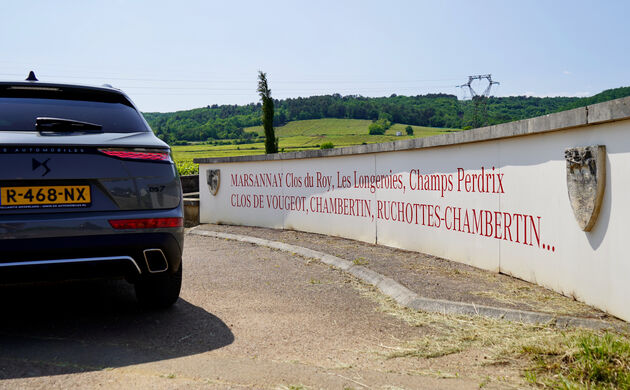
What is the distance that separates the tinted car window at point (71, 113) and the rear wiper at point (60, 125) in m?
0.07

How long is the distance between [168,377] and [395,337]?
1698 millimetres

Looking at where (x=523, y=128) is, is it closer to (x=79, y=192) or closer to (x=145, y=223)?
(x=145, y=223)

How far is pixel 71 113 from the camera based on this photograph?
455cm

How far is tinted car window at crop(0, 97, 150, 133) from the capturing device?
4.29 metres

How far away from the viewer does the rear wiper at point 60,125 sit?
13.9ft

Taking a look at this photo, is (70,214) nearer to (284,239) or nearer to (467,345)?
(467,345)

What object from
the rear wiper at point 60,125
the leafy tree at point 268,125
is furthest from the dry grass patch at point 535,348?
the leafy tree at point 268,125

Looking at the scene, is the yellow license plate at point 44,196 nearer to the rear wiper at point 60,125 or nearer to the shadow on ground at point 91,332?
the rear wiper at point 60,125

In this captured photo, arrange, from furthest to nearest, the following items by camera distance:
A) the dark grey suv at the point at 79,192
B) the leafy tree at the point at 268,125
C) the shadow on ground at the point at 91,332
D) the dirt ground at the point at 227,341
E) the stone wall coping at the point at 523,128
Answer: the leafy tree at the point at 268,125 → the stone wall coping at the point at 523,128 → the dark grey suv at the point at 79,192 → the shadow on ground at the point at 91,332 → the dirt ground at the point at 227,341

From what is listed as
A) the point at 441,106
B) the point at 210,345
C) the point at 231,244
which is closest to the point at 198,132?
the point at 441,106

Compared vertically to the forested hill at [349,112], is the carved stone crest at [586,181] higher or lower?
lower

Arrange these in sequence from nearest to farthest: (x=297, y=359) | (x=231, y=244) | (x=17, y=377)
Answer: (x=17, y=377) < (x=297, y=359) < (x=231, y=244)

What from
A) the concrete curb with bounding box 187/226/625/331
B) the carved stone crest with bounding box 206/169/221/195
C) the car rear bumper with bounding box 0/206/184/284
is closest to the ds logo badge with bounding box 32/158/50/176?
the car rear bumper with bounding box 0/206/184/284

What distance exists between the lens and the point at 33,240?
12.8ft
